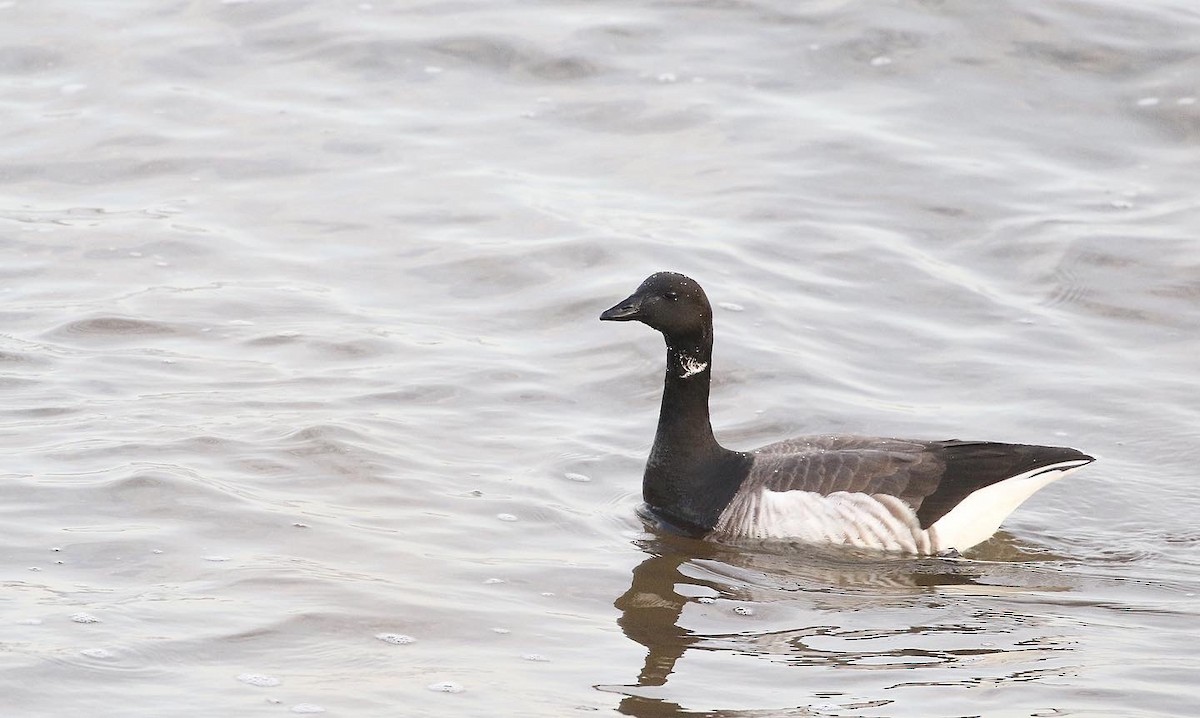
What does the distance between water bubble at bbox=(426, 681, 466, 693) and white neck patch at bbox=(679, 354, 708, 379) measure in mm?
3405

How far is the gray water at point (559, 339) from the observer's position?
23.5 ft

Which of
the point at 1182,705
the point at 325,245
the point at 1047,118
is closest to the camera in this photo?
the point at 1182,705

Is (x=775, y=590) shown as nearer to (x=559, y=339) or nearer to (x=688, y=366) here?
(x=688, y=366)

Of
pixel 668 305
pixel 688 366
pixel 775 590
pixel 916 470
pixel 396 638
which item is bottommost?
pixel 775 590

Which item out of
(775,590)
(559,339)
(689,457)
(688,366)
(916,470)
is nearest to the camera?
(775,590)

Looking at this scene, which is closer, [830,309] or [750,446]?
[750,446]

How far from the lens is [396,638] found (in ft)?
23.6

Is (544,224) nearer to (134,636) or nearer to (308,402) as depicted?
(308,402)

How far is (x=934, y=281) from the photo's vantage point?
1329 cm

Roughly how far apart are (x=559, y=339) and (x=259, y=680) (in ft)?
18.8

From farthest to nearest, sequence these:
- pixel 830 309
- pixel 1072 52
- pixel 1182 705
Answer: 1. pixel 1072 52
2. pixel 830 309
3. pixel 1182 705

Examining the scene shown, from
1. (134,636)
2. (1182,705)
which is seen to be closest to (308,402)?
(134,636)

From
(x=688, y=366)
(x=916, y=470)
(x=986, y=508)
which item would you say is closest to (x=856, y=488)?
(x=916, y=470)

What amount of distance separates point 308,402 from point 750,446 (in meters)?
2.84
